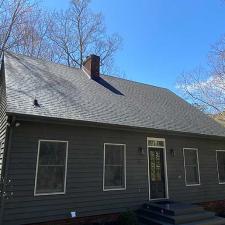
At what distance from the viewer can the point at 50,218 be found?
7.21m

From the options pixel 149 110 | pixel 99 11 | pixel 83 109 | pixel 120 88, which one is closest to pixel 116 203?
pixel 83 109

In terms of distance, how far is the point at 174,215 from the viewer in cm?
791

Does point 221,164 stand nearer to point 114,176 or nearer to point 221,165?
point 221,165

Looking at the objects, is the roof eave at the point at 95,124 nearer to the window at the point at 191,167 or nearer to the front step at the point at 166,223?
the window at the point at 191,167

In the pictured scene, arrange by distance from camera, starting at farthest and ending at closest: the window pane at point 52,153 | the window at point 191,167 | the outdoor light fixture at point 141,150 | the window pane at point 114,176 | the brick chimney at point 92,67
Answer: the brick chimney at point 92,67
the window at point 191,167
the outdoor light fixture at point 141,150
the window pane at point 114,176
the window pane at point 52,153

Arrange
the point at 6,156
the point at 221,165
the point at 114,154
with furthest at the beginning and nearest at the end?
the point at 221,165
the point at 114,154
the point at 6,156

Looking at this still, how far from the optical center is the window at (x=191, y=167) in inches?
425

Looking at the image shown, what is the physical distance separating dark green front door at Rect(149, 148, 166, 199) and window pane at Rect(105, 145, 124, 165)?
1332 mm

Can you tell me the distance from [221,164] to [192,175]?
2078 millimetres

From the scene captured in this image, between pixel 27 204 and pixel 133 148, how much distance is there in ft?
13.1

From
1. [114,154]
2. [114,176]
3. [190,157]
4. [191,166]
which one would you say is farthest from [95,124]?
[191,166]

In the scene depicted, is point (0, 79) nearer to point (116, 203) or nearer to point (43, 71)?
point (43, 71)

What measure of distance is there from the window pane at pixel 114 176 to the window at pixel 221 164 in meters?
5.39

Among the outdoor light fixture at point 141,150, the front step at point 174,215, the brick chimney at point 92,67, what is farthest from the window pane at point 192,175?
the brick chimney at point 92,67
